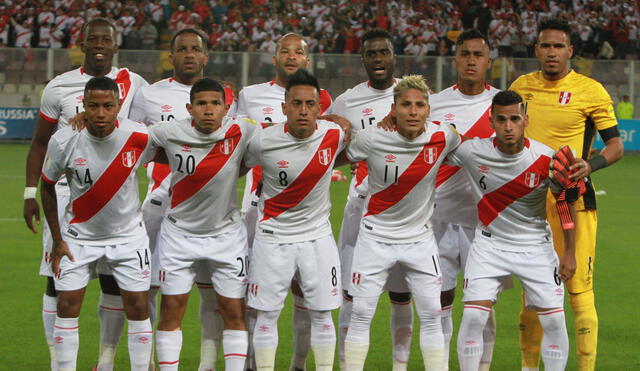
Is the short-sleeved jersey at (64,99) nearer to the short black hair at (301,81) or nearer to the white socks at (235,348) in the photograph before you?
the short black hair at (301,81)

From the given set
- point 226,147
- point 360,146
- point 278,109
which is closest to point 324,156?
point 360,146

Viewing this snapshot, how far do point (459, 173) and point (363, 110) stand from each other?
2.67ft

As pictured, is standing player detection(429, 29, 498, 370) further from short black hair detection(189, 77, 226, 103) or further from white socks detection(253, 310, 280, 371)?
short black hair detection(189, 77, 226, 103)

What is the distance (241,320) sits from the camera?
21.1ft

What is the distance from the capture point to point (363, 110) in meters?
7.17

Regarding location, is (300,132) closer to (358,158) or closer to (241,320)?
(358,158)

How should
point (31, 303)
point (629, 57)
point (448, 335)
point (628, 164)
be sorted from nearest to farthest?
point (448, 335)
point (31, 303)
point (628, 164)
point (629, 57)

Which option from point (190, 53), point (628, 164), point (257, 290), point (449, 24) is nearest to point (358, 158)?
point (257, 290)

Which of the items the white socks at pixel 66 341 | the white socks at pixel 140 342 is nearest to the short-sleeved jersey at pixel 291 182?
the white socks at pixel 140 342

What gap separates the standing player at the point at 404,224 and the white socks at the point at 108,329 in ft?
5.12

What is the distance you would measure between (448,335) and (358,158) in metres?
1.47

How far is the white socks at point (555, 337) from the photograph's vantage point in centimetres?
626

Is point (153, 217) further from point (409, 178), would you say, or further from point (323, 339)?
point (409, 178)

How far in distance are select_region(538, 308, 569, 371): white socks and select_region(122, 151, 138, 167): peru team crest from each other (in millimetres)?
2676
